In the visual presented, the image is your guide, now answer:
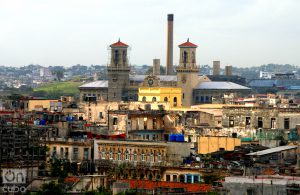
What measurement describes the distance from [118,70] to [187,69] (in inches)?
371

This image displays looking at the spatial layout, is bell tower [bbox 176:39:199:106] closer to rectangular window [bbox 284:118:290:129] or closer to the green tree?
rectangular window [bbox 284:118:290:129]

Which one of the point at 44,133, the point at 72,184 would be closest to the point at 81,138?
the point at 44,133

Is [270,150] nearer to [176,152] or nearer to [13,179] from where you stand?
[176,152]

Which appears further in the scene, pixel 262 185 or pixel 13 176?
pixel 13 176

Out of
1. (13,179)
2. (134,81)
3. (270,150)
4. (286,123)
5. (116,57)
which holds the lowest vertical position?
(13,179)

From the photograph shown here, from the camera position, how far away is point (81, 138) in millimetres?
93688

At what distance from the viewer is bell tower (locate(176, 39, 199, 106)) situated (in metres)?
194

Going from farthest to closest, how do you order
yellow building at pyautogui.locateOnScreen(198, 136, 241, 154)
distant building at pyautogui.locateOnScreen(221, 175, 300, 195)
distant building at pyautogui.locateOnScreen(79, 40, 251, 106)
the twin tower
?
the twin tower, distant building at pyautogui.locateOnScreen(79, 40, 251, 106), yellow building at pyautogui.locateOnScreen(198, 136, 241, 154), distant building at pyautogui.locateOnScreen(221, 175, 300, 195)

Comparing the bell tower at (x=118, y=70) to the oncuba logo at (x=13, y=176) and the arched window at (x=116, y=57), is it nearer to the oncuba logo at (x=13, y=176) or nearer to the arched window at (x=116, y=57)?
the arched window at (x=116, y=57)

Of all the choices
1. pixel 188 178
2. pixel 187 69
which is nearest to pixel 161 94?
pixel 187 69

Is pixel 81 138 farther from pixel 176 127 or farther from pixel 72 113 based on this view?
pixel 72 113

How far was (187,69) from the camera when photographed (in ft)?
641

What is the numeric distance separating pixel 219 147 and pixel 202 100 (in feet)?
328

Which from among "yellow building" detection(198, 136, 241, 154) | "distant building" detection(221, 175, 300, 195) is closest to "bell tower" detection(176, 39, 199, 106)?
"yellow building" detection(198, 136, 241, 154)
